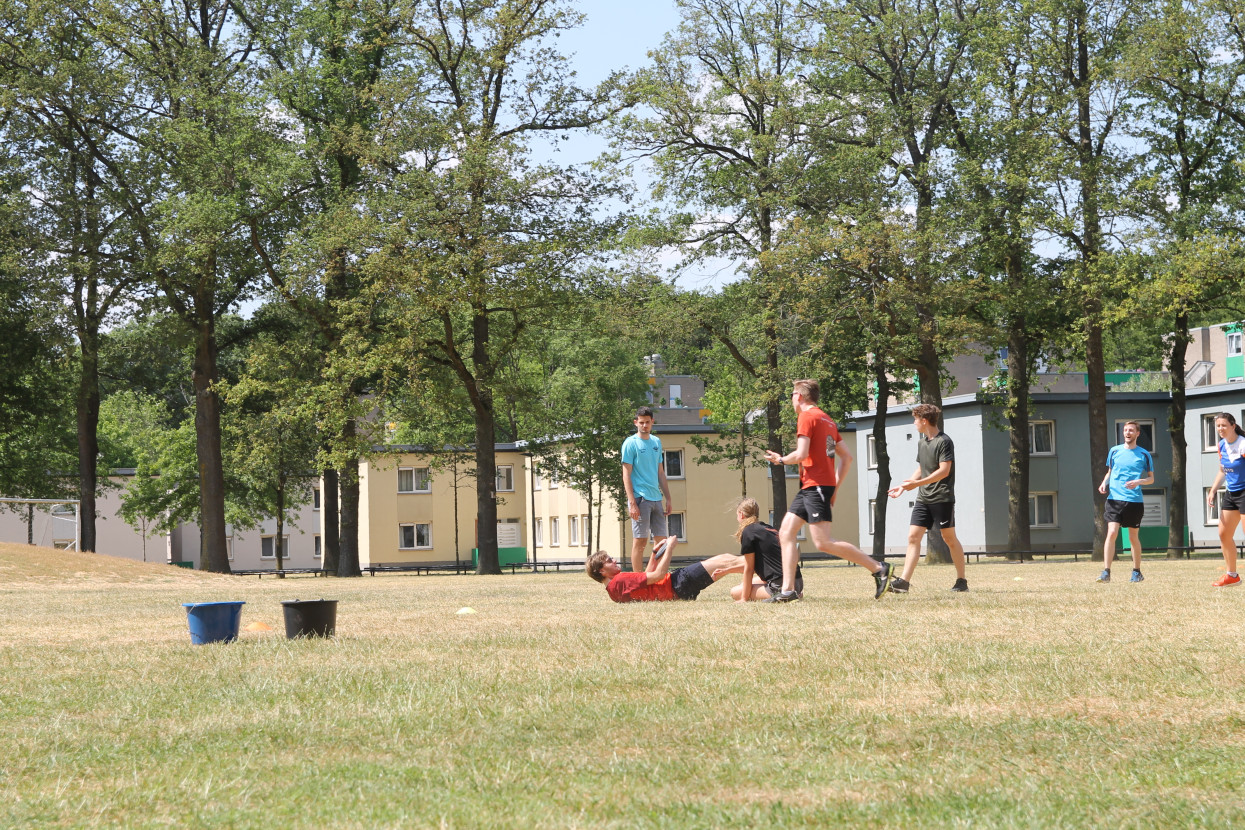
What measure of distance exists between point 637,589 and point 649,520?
364 cm

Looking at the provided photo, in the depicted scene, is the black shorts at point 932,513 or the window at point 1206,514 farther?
the window at point 1206,514

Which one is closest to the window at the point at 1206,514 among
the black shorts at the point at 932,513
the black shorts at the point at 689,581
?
the black shorts at the point at 932,513

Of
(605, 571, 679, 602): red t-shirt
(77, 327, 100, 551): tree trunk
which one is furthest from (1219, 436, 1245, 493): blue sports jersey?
(77, 327, 100, 551): tree trunk

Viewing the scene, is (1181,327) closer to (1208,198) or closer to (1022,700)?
(1208,198)

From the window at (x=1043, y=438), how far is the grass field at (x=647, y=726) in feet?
166

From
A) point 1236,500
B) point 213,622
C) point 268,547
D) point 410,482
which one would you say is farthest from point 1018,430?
point 268,547

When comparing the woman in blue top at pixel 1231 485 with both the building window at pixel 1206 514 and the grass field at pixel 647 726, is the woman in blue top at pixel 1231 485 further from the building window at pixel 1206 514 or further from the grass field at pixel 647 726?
the building window at pixel 1206 514

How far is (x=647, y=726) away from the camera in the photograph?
5.19m

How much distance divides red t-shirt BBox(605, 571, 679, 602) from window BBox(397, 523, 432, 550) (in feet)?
206

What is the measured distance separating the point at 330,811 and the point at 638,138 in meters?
37.2

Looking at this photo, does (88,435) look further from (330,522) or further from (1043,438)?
(1043,438)

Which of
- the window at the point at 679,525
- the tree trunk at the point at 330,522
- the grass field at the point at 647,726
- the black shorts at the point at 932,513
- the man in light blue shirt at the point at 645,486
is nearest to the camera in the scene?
the grass field at the point at 647,726

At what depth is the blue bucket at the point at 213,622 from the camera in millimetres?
8969

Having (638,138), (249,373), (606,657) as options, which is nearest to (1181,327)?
(638,138)
